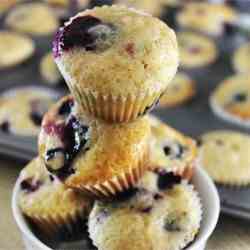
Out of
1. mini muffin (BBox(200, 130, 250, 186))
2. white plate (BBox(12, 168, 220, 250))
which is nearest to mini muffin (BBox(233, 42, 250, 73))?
mini muffin (BBox(200, 130, 250, 186))

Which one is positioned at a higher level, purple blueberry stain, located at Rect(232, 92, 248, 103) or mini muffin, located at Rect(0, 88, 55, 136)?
mini muffin, located at Rect(0, 88, 55, 136)

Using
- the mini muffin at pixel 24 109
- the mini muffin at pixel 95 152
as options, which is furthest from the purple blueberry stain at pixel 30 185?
the mini muffin at pixel 24 109

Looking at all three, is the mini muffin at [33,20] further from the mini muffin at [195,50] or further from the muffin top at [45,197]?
the muffin top at [45,197]

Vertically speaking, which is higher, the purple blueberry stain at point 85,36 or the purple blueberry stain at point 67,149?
the purple blueberry stain at point 85,36

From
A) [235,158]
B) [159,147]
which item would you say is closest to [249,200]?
[235,158]

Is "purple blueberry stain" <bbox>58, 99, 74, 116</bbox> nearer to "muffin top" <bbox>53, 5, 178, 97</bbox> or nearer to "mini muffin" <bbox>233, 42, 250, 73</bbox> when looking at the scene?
"muffin top" <bbox>53, 5, 178, 97</bbox>

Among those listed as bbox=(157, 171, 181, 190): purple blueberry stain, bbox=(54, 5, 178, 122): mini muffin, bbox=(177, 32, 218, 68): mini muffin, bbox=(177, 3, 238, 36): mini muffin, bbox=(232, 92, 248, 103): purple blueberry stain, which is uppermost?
bbox=(54, 5, 178, 122): mini muffin

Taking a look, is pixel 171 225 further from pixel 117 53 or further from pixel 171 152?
pixel 117 53
